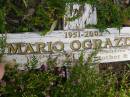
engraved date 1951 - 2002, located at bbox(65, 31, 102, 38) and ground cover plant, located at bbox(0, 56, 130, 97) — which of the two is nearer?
ground cover plant, located at bbox(0, 56, 130, 97)

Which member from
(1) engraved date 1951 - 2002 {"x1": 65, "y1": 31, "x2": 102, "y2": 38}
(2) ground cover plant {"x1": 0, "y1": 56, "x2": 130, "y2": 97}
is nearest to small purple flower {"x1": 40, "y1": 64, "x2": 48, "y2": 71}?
(2) ground cover plant {"x1": 0, "y1": 56, "x2": 130, "y2": 97}

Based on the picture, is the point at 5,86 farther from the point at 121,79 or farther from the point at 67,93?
the point at 121,79

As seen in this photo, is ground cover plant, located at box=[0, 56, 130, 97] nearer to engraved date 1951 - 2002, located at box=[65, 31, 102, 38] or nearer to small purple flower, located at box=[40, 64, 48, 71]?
small purple flower, located at box=[40, 64, 48, 71]

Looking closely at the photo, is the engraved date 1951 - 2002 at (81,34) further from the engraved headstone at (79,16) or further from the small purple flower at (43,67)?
the small purple flower at (43,67)

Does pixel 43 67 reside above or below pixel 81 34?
below

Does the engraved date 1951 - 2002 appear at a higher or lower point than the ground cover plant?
higher

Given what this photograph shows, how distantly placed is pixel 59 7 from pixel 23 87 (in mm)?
1059

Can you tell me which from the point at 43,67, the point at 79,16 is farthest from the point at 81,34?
the point at 43,67

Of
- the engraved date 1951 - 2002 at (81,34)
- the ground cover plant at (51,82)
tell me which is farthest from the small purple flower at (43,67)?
the engraved date 1951 - 2002 at (81,34)

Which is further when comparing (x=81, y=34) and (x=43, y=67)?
(x=81, y=34)

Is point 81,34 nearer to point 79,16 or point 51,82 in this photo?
point 79,16

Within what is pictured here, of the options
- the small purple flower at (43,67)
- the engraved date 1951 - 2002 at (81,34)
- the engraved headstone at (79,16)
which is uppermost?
the engraved headstone at (79,16)

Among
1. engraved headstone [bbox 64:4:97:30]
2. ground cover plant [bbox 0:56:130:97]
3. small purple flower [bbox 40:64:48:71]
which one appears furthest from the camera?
engraved headstone [bbox 64:4:97:30]

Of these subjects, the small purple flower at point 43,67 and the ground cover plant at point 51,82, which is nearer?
the ground cover plant at point 51,82
